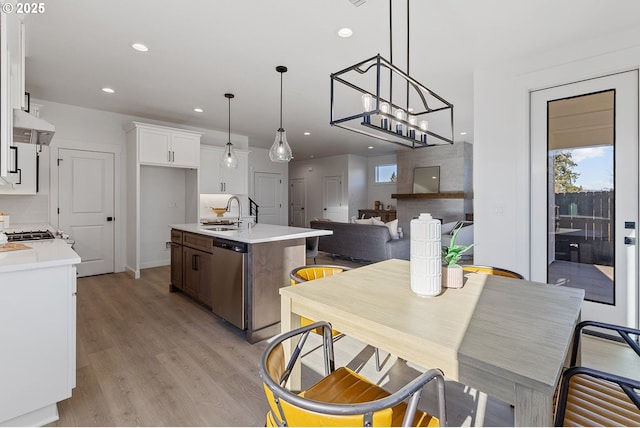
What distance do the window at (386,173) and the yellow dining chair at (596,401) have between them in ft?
27.2

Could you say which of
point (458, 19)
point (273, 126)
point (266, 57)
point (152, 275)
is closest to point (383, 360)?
point (458, 19)

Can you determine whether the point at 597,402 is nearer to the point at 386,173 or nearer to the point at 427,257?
the point at 427,257

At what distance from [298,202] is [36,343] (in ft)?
30.4

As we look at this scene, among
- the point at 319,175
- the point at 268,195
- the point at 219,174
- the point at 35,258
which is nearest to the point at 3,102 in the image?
the point at 35,258

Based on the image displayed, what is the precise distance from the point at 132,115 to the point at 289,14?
401cm

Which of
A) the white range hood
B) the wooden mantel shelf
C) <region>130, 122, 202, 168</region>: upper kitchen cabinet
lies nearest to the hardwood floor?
the white range hood

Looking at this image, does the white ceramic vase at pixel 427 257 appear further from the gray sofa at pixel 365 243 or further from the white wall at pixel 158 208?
the white wall at pixel 158 208

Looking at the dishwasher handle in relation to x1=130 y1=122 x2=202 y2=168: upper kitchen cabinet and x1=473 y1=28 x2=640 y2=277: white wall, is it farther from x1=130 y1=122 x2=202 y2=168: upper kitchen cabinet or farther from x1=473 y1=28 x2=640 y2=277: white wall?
x1=130 y1=122 x2=202 y2=168: upper kitchen cabinet

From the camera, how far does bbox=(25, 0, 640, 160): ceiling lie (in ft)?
7.50

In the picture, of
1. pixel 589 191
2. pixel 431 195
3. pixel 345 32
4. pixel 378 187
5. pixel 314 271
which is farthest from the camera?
pixel 378 187

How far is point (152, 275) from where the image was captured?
195 inches

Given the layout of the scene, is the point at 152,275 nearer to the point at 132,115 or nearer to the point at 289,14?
the point at 132,115

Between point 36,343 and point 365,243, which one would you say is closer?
point 36,343

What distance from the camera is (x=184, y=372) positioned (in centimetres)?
215
